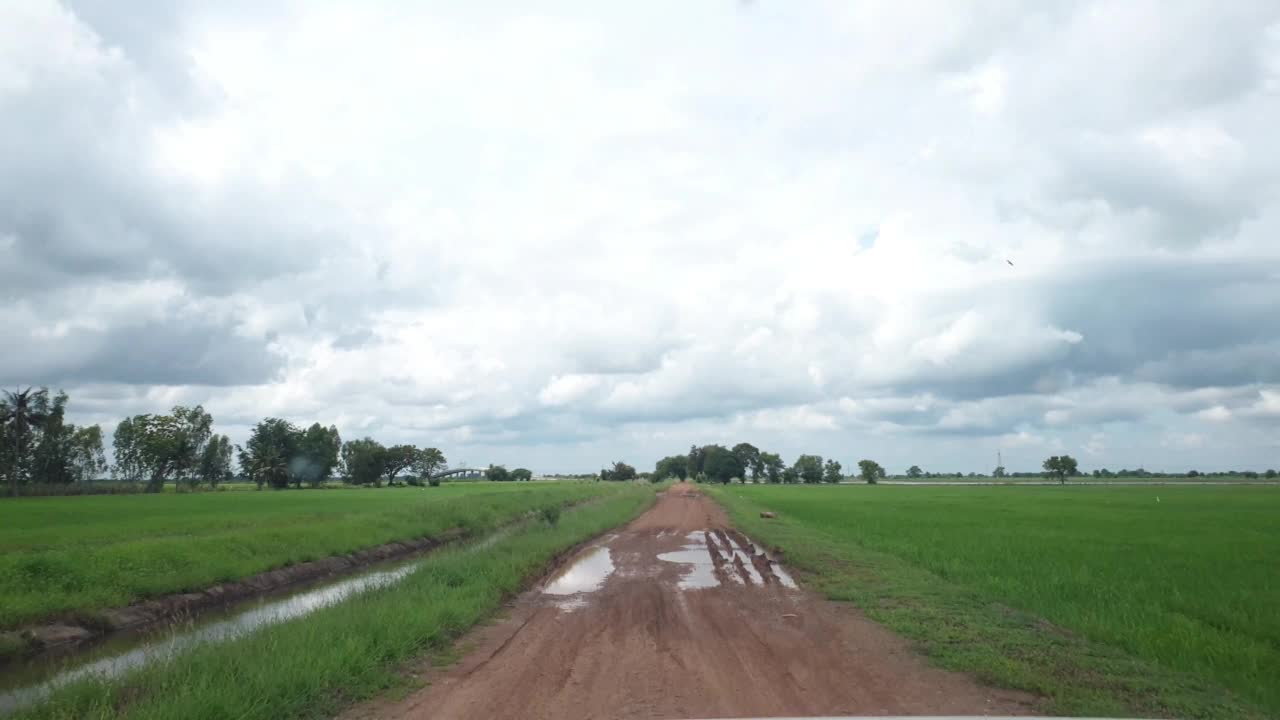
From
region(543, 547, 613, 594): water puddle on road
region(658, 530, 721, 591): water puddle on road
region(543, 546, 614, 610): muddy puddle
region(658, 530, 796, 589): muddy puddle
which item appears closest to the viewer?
region(543, 546, 614, 610): muddy puddle

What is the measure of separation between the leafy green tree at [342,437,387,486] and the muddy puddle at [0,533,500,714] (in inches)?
4657

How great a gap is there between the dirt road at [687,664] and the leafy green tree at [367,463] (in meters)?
125

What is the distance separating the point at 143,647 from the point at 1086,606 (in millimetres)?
17383

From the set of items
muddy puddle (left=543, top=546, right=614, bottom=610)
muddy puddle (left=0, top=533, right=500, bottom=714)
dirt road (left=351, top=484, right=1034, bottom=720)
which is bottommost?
muddy puddle (left=0, top=533, right=500, bottom=714)

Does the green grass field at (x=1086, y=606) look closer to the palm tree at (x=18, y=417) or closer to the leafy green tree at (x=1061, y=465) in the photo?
the palm tree at (x=18, y=417)

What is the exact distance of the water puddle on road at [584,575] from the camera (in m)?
16.1

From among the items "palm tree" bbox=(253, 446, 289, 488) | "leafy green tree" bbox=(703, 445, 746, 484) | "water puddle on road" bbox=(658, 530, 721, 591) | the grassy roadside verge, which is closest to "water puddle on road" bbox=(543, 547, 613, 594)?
"water puddle on road" bbox=(658, 530, 721, 591)

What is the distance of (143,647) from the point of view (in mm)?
13258

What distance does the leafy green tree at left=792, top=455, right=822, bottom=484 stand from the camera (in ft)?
584

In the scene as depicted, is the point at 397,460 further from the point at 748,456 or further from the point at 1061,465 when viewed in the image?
the point at 1061,465

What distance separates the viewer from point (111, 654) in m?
13.2

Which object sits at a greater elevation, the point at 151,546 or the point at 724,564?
the point at 151,546

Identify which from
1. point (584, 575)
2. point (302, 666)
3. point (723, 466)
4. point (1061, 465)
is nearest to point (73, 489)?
point (584, 575)

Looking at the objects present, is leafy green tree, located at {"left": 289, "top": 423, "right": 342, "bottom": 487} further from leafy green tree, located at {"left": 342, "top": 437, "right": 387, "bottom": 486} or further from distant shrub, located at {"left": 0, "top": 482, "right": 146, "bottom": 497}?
distant shrub, located at {"left": 0, "top": 482, "right": 146, "bottom": 497}
